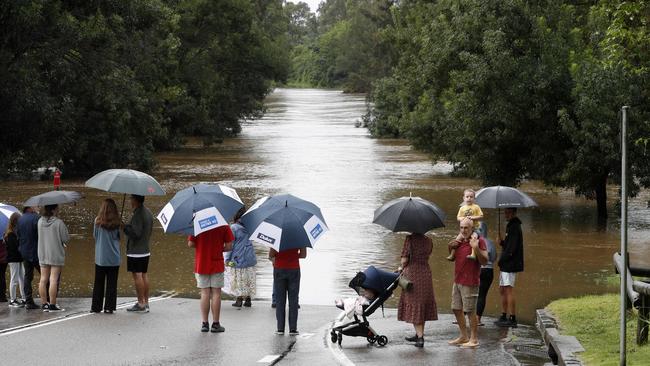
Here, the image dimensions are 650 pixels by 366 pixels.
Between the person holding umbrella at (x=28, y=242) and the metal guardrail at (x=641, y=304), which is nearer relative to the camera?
the metal guardrail at (x=641, y=304)

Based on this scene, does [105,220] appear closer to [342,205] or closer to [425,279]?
[425,279]

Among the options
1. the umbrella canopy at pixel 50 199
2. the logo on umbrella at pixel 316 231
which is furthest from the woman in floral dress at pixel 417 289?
the umbrella canopy at pixel 50 199

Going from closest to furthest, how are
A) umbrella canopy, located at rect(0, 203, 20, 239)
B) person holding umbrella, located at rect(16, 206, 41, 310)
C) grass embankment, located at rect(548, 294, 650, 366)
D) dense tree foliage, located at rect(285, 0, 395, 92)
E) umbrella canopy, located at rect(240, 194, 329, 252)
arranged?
grass embankment, located at rect(548, 294, 650, 366) → umbrella canopy, located at rect(240, 194, 329, 252) → person holding umbrella, located at rect(16, 206, 41, 310) → umbrella canopy, located at rect(0, 203, 20, 239) → dense tree foliage, located at rect(285, 0, 395, 92)

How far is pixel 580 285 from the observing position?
2005 cm

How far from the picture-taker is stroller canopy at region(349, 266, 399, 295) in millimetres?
13141

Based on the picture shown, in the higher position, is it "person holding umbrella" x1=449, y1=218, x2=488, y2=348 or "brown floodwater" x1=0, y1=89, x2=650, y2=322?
"person holding umbrella" x1=449, y1=218, x2=488, y2=348

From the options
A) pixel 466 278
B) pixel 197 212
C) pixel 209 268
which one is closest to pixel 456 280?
pixel 466 278

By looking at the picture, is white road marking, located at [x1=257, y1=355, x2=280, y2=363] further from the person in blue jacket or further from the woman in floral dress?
the person in blue jacket

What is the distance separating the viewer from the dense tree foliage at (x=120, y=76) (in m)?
28.0

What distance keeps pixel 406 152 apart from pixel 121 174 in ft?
157

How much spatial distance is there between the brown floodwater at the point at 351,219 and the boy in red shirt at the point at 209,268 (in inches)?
174

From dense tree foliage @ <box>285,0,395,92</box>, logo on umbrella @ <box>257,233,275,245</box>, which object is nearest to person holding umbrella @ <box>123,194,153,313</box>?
logo on umbrella @ <box>257,233,275,245</box>

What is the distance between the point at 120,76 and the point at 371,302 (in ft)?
61.3

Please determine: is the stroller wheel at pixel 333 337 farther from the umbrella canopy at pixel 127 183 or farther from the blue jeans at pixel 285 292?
the umbrella canopy at pixel 127 183
